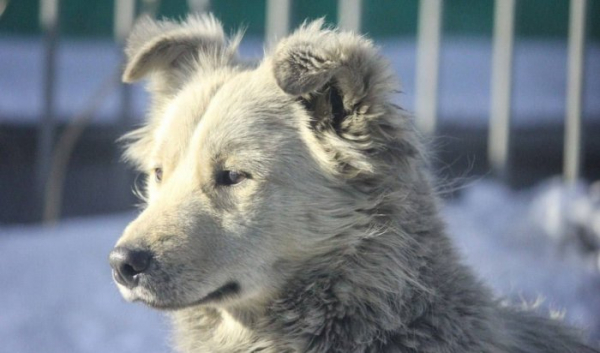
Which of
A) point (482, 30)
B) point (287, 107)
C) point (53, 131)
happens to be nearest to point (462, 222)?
point (482, 30)

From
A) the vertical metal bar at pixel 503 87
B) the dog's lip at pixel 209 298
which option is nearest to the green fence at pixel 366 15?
the vertical metal bar at pixel 503 87

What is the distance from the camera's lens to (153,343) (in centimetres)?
611

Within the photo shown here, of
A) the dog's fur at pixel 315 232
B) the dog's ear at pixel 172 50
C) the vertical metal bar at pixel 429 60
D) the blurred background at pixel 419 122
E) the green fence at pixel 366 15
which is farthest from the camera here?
the green fence at pixel 366 15

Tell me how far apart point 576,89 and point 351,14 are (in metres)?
2.34

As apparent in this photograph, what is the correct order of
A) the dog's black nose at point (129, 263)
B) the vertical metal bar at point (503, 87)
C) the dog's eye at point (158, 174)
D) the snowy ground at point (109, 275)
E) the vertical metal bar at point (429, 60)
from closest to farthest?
the dog's black nose at point (129, 263)
the dog's eye at point (158, 174)
the snowy ground at point (109, 275)
the vertical metal bar at point (503, 87)
the vertical metal bar at point (429, 60)

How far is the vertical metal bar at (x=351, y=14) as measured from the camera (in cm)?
975

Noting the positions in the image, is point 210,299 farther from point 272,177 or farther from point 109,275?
point 109,275

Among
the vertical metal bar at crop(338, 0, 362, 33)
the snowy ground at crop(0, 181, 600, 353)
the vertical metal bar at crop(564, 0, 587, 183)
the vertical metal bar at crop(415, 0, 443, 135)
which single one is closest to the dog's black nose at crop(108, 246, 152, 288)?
the snowy ground at crop(0, 181, 600, 353)

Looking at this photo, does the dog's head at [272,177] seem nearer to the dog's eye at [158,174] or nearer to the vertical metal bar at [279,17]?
the dog's eye at [158,174]

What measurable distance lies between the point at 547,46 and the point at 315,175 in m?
8.27

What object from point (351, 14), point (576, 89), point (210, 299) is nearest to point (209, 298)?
point (210, 299)

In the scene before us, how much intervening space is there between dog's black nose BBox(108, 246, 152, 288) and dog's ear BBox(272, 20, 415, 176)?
0.76 metres

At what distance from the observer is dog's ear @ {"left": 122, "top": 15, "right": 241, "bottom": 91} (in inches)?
172

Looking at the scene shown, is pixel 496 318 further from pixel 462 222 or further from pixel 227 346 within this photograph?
pixel 462 222
